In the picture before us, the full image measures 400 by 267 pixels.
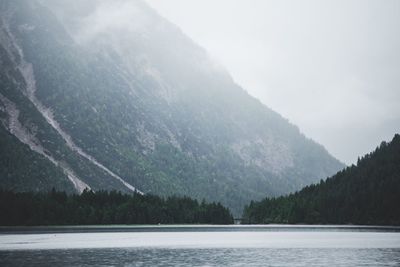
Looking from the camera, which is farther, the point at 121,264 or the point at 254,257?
the point at 254,257

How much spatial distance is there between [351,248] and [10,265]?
190ft

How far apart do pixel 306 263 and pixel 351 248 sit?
29.0 m

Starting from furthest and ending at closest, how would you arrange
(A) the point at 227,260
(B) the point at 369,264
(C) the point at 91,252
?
(C) the point at 91,252 < (A) the point at 227,260 < (B) the point at 369,264

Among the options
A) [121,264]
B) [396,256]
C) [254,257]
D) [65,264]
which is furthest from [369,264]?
[65,264]

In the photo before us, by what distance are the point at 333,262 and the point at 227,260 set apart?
47.9ft

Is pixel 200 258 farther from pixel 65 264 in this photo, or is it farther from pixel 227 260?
pixel 65 264

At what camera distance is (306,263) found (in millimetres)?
70438

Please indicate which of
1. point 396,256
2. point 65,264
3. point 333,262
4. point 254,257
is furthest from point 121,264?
point 396,256

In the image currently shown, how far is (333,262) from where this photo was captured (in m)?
71.6

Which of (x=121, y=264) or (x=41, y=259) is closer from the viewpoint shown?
(x=121, y=264)

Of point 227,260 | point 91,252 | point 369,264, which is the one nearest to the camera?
point 369,264

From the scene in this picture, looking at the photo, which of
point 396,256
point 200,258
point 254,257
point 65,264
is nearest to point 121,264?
point 65,264

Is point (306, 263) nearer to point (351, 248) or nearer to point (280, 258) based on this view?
point (280, 258)

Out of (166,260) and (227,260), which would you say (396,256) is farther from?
(166,260)
